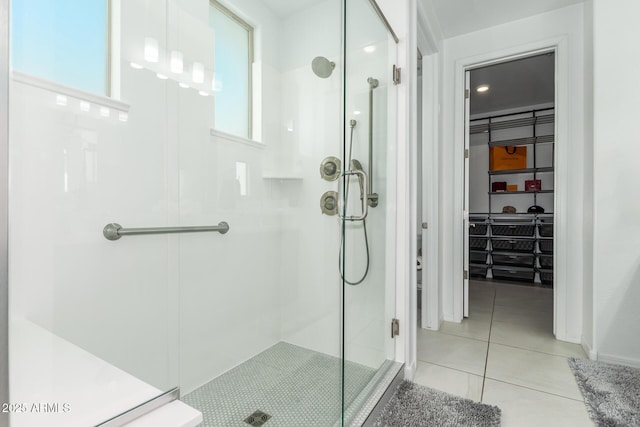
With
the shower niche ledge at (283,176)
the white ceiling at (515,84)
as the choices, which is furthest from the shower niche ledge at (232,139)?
the white ceiling at (515,84)

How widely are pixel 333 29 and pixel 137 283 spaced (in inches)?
53.3

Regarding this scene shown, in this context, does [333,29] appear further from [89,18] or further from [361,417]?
[361,417]

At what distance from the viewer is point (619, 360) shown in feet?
6.67

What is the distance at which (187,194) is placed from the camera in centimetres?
132

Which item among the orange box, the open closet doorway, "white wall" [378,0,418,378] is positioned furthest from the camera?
the orange box

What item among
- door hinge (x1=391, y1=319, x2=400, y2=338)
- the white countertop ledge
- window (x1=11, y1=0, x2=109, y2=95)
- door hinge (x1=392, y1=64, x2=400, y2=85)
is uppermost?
door hinge (x1=392, y1=64, x2=400, y2=85)

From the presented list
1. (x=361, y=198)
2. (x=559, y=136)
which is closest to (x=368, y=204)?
(x=361, y=198)

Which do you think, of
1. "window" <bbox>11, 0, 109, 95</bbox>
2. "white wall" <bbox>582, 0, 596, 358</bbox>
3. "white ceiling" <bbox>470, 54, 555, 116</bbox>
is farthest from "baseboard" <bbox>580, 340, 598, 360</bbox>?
"window" <bbox>11, 0, 109, 95</bbox>

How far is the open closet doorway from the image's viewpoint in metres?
4.03

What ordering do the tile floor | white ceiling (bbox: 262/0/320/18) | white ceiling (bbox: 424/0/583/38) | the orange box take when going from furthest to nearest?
the orange box < white ceiling (bbox: 424/0/583/38) < the tile floor < white ceiling (bbox: 262/0/320/18)

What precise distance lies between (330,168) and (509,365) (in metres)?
1.72

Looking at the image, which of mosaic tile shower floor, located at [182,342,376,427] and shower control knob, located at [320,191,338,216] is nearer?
mosaic tile shower floor, located at [182,342,376,427]

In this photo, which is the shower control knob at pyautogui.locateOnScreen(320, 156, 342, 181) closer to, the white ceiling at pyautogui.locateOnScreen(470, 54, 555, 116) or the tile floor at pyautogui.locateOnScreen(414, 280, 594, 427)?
the tile floor at pyautogui.locateOnScreen(414, 280, 594, 427)

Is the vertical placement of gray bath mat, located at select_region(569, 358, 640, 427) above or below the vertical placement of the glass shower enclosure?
below
